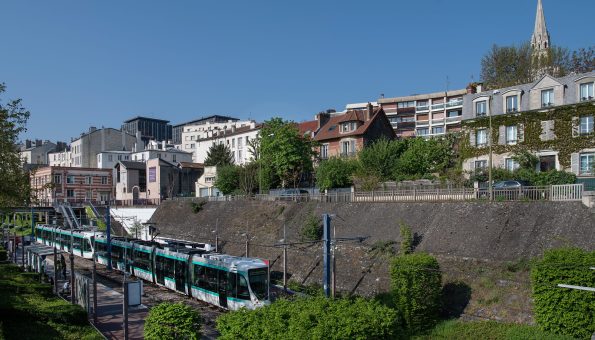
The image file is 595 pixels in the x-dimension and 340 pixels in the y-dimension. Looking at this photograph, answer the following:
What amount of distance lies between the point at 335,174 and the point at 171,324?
34.5 meters

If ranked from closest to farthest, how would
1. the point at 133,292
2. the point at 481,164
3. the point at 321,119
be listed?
1. the point at 133,292
2. the point at 481,164
3. the point at 321,119

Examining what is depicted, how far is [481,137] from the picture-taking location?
4391 centimetres

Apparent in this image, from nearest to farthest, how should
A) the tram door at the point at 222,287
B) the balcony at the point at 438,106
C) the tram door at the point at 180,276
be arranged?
the tram door at the point at 222,287
the tram door at the point at 180,276
the balcony at the point at 438,106

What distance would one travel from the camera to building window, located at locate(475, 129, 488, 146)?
43562 mm

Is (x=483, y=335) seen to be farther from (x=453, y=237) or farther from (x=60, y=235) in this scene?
(x=60, y=235)

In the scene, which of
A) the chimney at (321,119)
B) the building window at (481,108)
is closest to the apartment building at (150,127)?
the chimney at (321,119)

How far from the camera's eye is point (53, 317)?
18.2 m

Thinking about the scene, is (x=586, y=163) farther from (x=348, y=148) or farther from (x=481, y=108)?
(x=348, y=148)

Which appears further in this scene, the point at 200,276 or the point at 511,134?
the point at 511,134

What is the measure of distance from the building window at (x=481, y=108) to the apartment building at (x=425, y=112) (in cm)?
4497

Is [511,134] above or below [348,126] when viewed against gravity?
below

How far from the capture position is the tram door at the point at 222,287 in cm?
2434

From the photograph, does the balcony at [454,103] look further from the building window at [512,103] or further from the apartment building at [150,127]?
the apartment building at [150,127]

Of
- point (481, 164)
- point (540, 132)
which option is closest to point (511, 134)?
point (540, 132)
